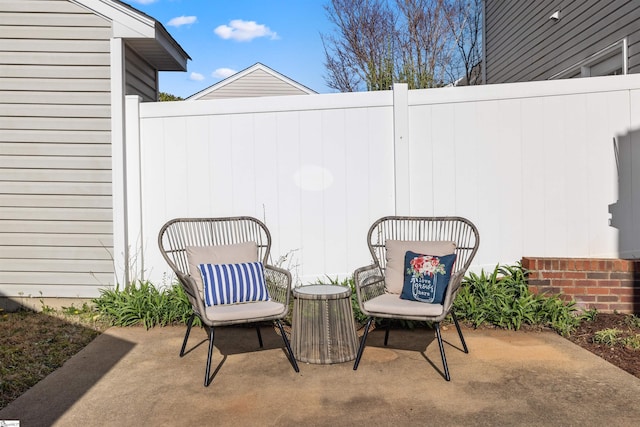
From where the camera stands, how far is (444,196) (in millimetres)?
4281

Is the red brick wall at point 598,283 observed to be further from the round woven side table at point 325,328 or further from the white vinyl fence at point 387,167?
the round woven side table at point 325,328

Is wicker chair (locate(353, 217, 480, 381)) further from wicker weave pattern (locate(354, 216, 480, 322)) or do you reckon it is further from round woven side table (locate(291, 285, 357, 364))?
round woven side table (locate(291, 285, 357, 364))

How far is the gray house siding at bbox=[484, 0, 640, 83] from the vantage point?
5164 millimetres

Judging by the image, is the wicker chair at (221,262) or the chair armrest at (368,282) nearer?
the wicker chair at (221,262)

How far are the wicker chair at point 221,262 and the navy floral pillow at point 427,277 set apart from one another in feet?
2.65

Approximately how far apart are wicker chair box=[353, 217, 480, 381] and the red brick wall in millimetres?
713

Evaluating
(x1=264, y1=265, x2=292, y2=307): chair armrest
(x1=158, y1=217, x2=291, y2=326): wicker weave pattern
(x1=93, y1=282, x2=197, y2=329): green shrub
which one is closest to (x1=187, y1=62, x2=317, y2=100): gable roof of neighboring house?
(x1=158, y1=217, x2=291, y2=326): wicker weave pattern

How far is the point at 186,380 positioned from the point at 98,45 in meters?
3.07

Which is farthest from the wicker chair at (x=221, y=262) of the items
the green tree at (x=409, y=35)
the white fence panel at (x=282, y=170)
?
the green tree at (x=409, y=35)

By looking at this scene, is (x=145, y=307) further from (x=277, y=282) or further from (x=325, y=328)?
(x=325, y=328)

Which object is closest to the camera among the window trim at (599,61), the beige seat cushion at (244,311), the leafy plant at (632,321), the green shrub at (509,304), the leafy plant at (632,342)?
the beige seat cushion at (244,311)

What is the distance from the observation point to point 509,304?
3926 mm

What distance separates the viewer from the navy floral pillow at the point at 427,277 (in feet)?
10.6

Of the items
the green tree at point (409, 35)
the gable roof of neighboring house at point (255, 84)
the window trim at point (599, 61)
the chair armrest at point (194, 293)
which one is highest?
the green tree at point (409, 35)
